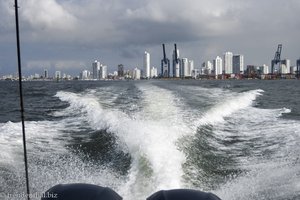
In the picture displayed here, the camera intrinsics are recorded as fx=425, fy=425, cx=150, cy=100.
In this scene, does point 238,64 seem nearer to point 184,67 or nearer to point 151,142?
point 184,67

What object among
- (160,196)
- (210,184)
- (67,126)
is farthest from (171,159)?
(67,126)

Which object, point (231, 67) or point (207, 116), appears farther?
point (231, 67)

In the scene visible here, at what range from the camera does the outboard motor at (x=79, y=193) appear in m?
3.40

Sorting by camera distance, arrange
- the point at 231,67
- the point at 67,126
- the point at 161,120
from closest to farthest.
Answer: the point at 161,120 → the point at 67,126 → the point at 231,67

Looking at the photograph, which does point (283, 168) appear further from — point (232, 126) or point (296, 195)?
point (232, 126)

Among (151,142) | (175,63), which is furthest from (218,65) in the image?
(151,142)

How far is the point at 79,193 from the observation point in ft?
11.2

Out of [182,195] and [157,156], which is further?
[157,156]

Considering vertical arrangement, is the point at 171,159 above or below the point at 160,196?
below

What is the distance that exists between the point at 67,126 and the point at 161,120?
3148mm

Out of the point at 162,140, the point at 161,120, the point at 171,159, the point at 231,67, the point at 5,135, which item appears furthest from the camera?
the point at 231,67

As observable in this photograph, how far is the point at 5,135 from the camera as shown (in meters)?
11.3

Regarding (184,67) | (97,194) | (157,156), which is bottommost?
(157,156)

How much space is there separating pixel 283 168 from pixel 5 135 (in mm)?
7187
